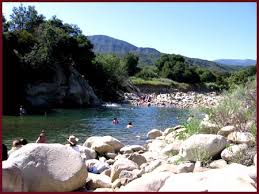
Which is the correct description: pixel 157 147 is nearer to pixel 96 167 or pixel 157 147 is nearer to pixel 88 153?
pixel 88 153

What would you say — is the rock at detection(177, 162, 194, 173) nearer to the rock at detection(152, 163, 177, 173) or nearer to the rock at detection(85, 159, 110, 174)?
the rock at detection(152, 163, 177, 173)

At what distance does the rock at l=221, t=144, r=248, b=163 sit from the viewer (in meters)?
11.1

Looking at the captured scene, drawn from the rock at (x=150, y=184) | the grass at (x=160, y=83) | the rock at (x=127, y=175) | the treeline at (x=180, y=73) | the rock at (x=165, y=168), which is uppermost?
the treeline at (x=180, y=73)

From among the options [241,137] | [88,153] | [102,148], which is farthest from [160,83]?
[241,137]

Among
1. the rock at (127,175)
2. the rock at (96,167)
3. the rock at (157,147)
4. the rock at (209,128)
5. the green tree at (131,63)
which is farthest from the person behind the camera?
the green tree at (131,63)

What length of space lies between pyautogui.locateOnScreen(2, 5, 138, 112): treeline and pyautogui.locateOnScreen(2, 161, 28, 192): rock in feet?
126

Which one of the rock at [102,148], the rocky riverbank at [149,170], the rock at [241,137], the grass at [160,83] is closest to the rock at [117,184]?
the rocky riverbank at [149,170]

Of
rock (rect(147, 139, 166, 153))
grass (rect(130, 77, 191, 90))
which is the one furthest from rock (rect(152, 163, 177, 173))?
grass (rect(130, 77, 191, 90))

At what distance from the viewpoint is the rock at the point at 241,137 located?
40.1 ft

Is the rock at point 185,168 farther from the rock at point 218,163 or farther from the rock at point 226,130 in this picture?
the rock at point 226,130

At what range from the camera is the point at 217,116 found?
1534cm

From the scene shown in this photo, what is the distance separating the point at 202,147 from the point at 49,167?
4.57 metres

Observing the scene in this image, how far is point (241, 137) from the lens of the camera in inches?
499

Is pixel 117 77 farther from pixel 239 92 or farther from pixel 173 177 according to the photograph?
pixel 173 177
